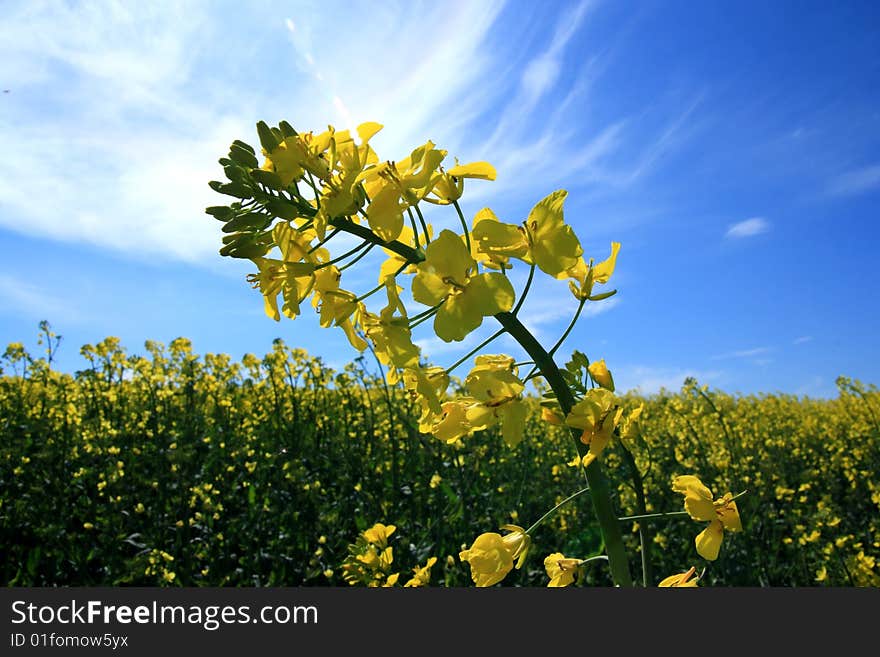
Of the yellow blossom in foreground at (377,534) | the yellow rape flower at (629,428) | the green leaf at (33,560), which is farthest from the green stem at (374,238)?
the green leaf at (33,560)

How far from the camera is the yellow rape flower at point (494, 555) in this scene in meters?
1.42

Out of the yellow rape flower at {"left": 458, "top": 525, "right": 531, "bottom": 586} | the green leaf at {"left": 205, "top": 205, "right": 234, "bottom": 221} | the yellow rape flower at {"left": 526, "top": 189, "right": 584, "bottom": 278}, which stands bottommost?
the yellow rape flower at {"left": 458, "top": 525, "right": 531, "bottom": 586}

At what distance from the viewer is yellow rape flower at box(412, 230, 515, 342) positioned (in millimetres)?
1215

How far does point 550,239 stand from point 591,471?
49 cm

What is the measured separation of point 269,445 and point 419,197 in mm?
5186

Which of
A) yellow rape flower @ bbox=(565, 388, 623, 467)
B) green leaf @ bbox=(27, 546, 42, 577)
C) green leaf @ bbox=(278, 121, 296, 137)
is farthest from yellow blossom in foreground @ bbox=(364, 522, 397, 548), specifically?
green leaf @ bbox=(27, 546, 42, 577)

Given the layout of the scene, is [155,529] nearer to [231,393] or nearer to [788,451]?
[231,393]

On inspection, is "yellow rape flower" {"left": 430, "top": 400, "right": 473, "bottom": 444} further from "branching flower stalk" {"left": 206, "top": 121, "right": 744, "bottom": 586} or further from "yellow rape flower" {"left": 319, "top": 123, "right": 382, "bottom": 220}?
"yellow rape flower" {"left": 319, "top": 123, "right": 382, "bottom": 220}

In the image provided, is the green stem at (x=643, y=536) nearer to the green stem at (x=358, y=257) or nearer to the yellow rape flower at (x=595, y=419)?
the yellow rape flower at (x=595, y=419)

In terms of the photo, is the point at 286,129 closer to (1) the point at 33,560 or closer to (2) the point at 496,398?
(2) the point at 496,398

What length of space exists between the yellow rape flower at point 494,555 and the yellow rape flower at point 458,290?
507 mm

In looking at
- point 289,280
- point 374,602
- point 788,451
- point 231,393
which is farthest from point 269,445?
point 788,451

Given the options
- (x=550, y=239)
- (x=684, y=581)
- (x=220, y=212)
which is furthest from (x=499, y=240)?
(x=684, y=581)

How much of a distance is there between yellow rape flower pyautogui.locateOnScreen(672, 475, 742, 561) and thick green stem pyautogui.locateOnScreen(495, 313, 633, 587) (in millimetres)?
202
